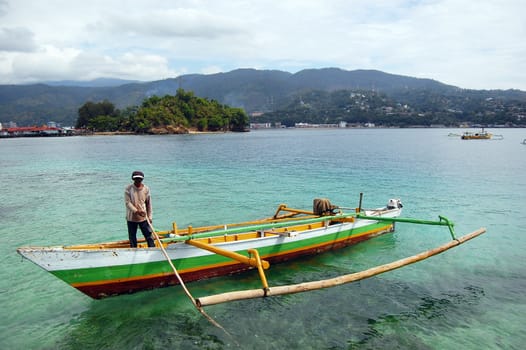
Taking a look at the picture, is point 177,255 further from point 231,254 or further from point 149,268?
point 231,254

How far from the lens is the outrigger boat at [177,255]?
28.0ft

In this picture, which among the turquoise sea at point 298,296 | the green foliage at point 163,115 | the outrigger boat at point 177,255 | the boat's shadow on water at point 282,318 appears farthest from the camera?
the green foliage at point 163,115

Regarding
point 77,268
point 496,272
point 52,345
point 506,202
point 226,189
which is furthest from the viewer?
point 226,189

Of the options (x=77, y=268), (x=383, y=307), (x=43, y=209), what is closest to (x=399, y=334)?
(x=383, y=307)

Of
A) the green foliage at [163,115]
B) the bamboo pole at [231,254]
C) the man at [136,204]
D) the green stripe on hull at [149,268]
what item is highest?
the green foliage at [163,115]

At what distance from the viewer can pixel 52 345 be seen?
26.1ft

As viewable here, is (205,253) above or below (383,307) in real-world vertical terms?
above

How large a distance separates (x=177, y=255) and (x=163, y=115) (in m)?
150

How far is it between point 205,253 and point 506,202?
67.0ft

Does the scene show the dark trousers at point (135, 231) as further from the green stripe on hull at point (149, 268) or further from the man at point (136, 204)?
the green stripe on hull at point (149, 268)

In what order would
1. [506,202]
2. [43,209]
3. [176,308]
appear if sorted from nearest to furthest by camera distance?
[176,308] < [43,209] < [506,202]

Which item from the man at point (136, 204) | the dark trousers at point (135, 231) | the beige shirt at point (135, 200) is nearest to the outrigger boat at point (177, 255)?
the dark trousers at point (135, 231)

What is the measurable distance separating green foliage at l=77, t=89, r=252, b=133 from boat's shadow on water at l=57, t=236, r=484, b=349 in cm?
Result: 14841

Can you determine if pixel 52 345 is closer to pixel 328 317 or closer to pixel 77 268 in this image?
pixel 77 268
